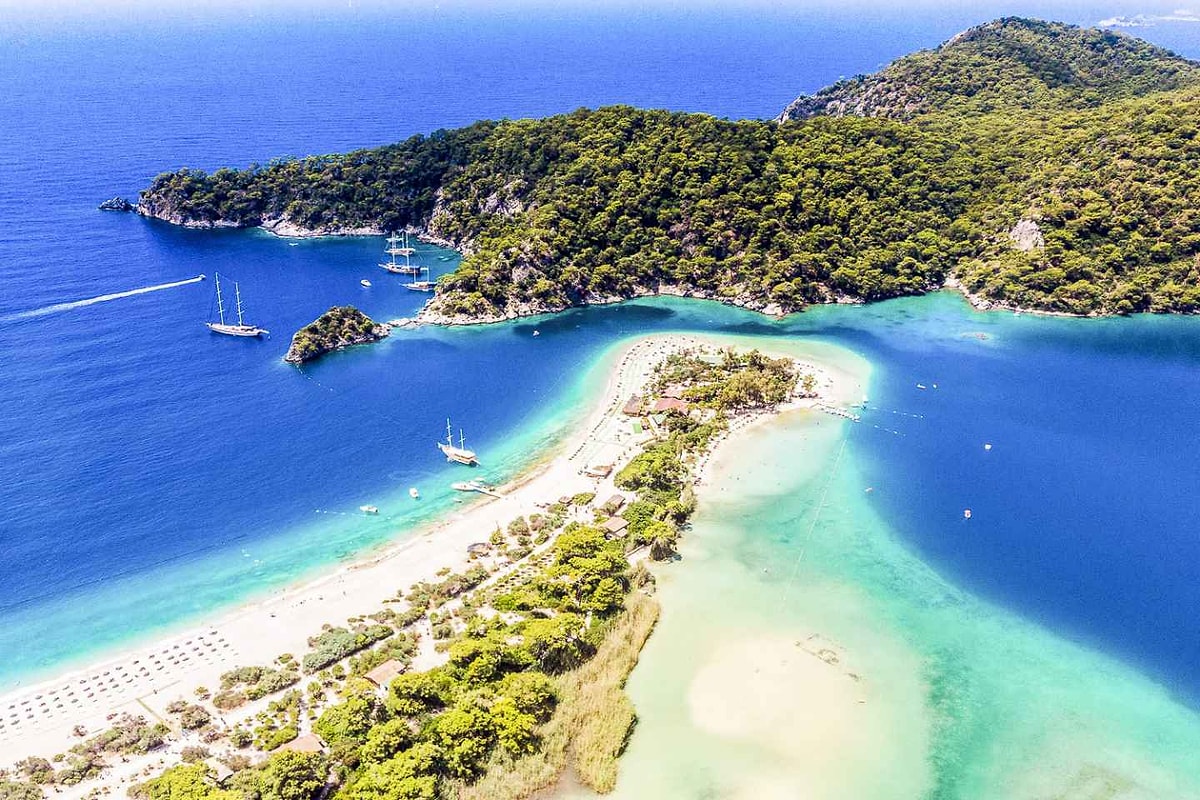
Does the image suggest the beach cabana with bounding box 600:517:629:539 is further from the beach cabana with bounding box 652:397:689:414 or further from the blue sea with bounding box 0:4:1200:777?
the beach cabana with bounding box 652:397:689:414

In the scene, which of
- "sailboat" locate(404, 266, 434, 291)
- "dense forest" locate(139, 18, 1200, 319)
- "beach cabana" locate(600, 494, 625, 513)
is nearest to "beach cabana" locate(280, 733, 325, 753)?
"beach cabana" locate(600, 494, 625, 513)

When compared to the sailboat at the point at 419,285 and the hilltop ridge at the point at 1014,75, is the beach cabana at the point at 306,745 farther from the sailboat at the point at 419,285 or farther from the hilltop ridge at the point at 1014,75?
the hilltop ridge at the point at 1014,75

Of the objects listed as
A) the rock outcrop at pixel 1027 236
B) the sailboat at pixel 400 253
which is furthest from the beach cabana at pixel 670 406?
the rock outcrop at pixel 1027 236

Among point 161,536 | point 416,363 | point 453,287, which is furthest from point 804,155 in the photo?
point 161,536

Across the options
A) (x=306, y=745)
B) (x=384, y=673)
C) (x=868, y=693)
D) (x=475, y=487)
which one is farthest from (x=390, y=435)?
(x=868, y=693)

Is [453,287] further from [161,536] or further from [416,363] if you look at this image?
[161,536]
